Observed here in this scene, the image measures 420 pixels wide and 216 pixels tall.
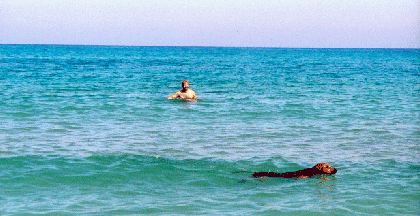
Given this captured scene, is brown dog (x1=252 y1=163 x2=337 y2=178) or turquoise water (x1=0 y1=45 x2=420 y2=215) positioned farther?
brown dog (x1=252 y1=163 x2=337 y2=178)

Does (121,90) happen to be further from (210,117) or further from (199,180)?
(199,180)

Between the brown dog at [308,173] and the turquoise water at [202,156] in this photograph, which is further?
the brown dog at [308,173]

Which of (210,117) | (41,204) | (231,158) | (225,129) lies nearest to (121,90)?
(210,117)

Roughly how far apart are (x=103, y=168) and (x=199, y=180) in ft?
6.60

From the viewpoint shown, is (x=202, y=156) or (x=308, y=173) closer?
(x=308, y=173)

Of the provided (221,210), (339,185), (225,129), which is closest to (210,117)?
(225,129)

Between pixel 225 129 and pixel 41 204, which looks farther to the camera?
pixel 225 129

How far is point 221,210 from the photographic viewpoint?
22.8 feet

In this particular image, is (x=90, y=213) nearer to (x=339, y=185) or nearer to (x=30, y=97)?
(x=339, y=185)

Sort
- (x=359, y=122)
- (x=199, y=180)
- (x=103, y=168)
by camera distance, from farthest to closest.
A: (x=359, y=122) < (x=103, y=168) < (x=199, y=180)

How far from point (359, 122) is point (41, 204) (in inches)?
423

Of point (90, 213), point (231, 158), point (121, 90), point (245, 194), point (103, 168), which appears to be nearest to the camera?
point (90, 213)

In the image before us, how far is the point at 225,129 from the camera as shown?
44.4 ft

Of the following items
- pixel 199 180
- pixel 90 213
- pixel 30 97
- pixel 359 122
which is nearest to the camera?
pixel 90 213
